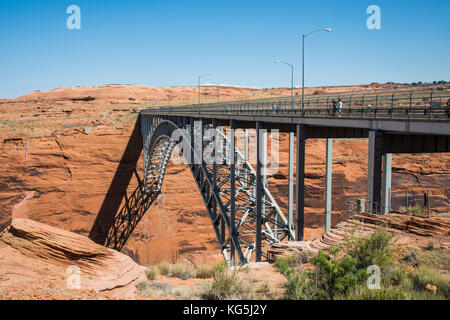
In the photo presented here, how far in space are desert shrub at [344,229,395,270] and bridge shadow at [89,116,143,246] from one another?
32840 millimetres

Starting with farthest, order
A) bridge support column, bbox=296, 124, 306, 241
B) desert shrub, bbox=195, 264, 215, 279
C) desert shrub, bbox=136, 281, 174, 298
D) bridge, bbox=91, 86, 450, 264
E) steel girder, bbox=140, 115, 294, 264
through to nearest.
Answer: steel girder, bbox=140, 115, 294, 264 → bridge support column, bbox=296, 124, 306, 241 → desert shrub, bbox=195, 264, 215, 279 → bridge, bbox=91, 86, 450, 264 → desert shrub, bbox=136, 281, 174, 298

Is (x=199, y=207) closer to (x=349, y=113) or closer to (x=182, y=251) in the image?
(x=182, y=251)

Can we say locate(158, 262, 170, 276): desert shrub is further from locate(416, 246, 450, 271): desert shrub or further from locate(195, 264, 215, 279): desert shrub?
locate(416, 246, 450, 271): desert shrub

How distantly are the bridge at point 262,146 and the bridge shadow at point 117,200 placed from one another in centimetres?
11

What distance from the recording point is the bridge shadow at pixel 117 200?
35.9m

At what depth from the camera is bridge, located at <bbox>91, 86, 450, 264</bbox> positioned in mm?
8023

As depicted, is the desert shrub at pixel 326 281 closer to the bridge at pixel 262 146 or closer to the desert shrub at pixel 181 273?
the bridge at pixel 262 146

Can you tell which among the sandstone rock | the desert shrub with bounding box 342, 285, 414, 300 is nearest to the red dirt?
the sandstone rock

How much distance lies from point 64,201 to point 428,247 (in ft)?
116

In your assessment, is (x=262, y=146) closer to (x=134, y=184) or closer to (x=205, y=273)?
(x=205, y=273)

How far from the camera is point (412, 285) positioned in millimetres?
5836

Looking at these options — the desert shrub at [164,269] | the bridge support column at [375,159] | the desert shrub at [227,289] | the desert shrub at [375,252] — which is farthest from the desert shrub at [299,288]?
the desert shrub at [164,269]
